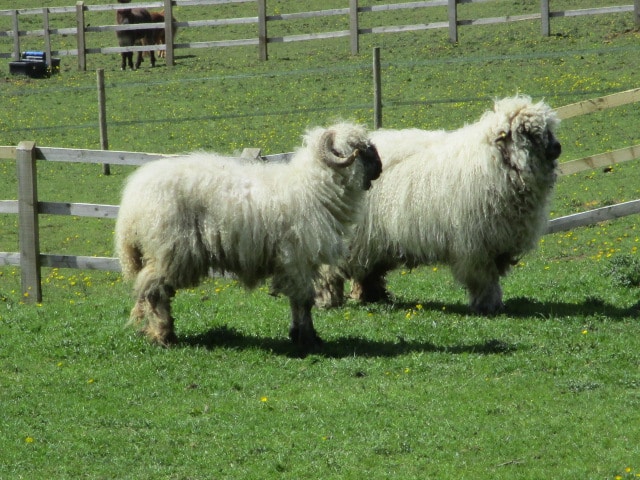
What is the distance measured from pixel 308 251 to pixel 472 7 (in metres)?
24.7

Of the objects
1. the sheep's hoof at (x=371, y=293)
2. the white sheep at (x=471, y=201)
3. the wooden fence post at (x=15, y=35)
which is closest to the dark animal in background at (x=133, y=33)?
the wooden fence post at (x=15, y=35)

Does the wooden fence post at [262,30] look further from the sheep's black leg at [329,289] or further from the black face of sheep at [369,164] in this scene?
the black face of sheep at [369,164]

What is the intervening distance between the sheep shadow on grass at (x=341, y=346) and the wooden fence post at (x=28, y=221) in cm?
272

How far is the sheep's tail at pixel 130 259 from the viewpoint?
903 cm

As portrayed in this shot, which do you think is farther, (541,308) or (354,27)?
(354,27)

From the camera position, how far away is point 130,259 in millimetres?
9109

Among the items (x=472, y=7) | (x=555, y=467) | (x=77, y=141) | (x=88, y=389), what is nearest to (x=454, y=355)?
(x=555, y=467)

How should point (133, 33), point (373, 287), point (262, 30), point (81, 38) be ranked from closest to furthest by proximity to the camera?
point (373, 287), point (262, 30), point (81, 38), point (133, 33)

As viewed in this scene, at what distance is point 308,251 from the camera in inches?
340

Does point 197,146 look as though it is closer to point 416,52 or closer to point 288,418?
point 416,52

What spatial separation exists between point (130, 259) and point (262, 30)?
1982cm

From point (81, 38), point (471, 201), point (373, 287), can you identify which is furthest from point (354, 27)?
point (471, 201)

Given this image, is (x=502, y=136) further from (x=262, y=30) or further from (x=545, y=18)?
(x=262, y=30)

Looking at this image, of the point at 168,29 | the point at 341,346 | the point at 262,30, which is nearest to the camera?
the point at 341,346
